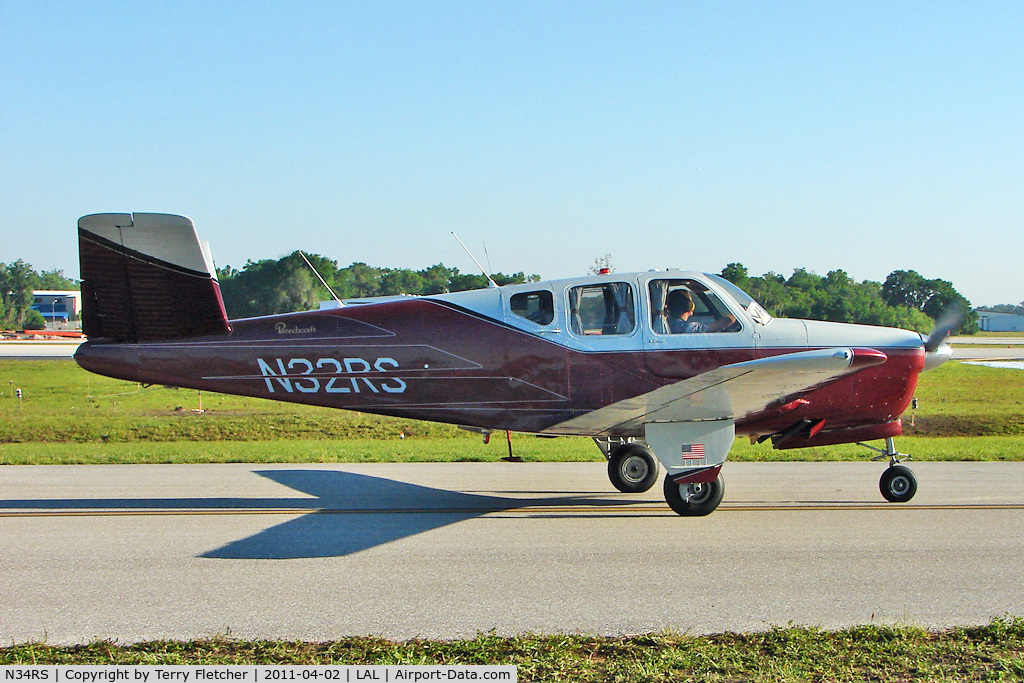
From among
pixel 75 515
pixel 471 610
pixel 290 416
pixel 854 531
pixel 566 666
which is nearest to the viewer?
pixel 566 666

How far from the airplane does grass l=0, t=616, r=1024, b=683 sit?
3.87 meters

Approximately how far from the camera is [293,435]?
19.5 metres

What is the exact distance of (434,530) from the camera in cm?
839

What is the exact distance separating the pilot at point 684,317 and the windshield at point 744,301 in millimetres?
243

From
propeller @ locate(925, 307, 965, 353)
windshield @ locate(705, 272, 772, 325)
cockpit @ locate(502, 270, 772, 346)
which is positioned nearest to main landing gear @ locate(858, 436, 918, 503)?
propeller @ locate(925, 307, 965, 353)

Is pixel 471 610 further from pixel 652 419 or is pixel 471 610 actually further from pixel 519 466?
pixel 519 466

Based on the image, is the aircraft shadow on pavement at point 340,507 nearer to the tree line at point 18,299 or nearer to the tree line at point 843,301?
the tree line at point 843,301

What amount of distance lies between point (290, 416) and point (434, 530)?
1513cm

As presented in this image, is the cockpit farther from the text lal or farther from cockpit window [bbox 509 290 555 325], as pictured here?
the text lal

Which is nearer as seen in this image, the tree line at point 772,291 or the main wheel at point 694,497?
the main wheel at point 694,497

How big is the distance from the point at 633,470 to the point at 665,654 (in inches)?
231

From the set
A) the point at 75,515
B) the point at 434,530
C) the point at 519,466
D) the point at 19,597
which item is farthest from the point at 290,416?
the point at 19,597

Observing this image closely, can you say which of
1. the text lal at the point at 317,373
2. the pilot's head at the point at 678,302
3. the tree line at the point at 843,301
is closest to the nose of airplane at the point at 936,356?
the pilot's head at the point at 678,302

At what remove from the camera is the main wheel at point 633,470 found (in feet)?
35.3
